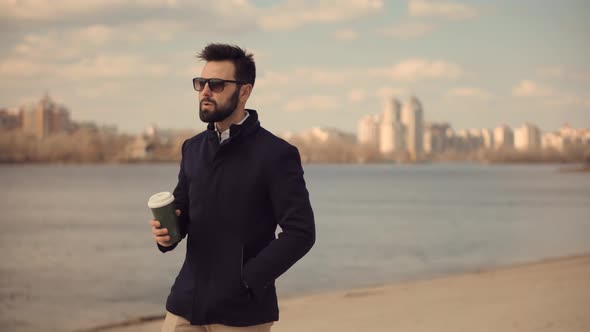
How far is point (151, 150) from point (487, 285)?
190149 millimetres

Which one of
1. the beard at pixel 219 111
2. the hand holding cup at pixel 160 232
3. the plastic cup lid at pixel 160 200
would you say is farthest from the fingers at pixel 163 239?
the beard at pixel 219 111

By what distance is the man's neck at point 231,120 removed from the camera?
2.96 metres

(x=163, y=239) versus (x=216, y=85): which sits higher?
(x=216, y=85)

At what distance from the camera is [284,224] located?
110 inches

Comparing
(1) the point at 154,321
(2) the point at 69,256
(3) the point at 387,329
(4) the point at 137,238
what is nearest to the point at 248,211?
(3) the point at 387,329

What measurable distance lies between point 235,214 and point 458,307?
820 cm

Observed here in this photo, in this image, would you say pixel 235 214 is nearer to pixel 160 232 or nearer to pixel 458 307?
pixel 160 232

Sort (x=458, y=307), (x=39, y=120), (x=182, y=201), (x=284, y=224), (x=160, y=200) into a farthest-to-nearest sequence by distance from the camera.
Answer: (x=39, y=120) < (x=458, y=307) < (x=182, y=201) < (x=160, y=200) < (x=284, y=224)

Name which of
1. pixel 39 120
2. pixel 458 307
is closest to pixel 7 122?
pixel 39 120

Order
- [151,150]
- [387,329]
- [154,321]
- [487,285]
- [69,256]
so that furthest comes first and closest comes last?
[151,150]
[69,256]
[487,285]
[154,321]
[387,329]

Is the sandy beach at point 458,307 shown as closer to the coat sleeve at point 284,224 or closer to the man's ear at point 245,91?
the coat sleeve at point 284,224

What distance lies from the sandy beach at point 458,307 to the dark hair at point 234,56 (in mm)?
6277

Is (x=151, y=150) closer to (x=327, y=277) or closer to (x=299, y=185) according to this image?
(x=327, y=277)

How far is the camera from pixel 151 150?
198750mm
